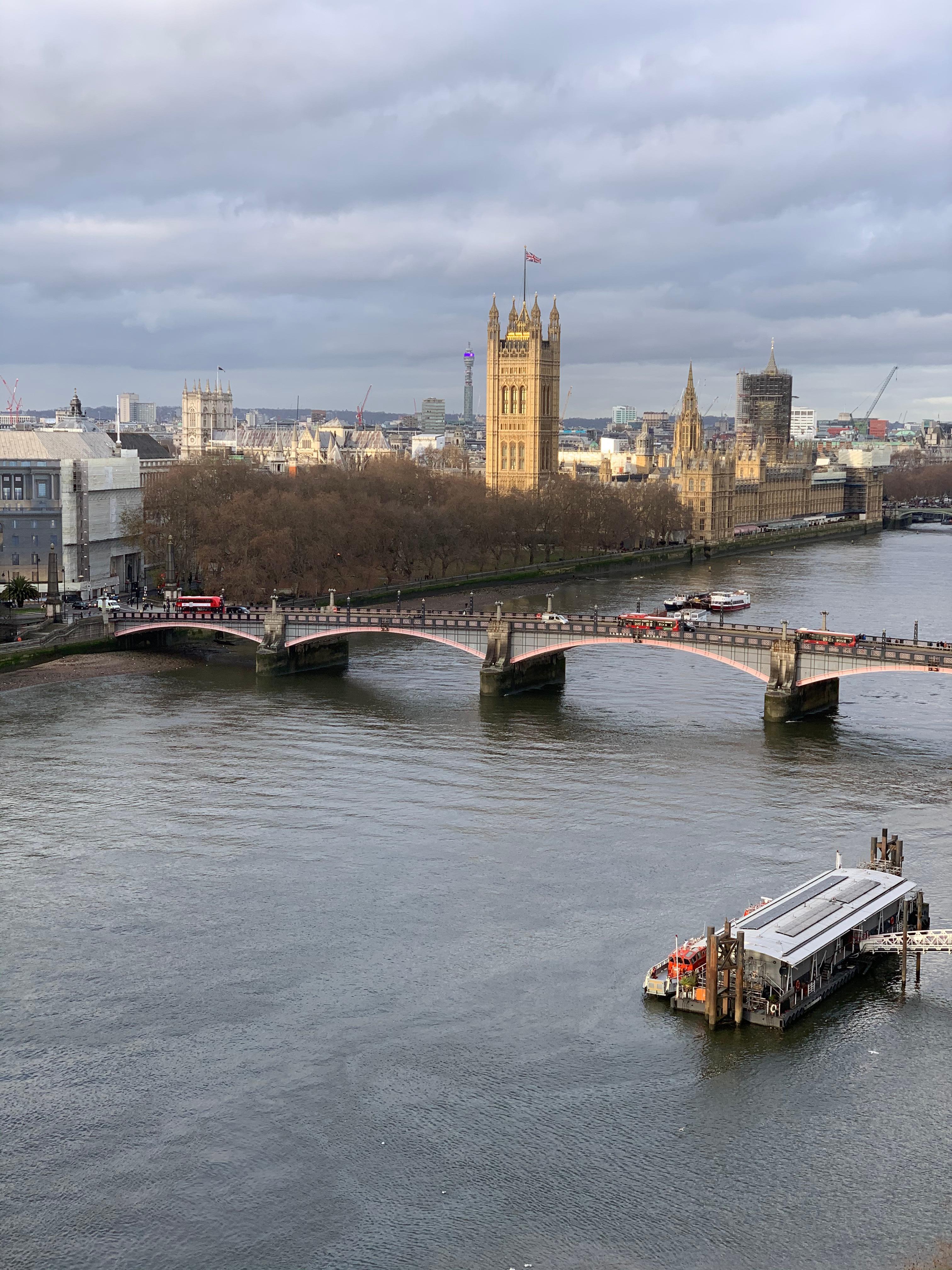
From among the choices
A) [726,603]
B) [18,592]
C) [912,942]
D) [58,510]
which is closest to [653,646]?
[912,942]

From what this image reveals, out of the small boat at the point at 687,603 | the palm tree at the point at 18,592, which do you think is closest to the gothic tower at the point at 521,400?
→ the small boat at the point at 687,603

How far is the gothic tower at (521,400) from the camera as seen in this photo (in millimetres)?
A: 151125

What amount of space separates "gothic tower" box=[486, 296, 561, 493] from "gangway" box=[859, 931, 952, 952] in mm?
118900

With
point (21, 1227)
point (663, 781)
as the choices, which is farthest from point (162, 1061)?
point (663, 781)

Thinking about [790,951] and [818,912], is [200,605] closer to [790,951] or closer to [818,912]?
[818,912]

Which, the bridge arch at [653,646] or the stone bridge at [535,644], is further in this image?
the bridge arch at [653,646]

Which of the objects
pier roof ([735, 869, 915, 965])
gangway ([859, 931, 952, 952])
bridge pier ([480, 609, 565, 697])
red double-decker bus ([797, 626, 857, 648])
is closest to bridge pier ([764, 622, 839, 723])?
red double-decker bus ([797, 626, 857, 648])

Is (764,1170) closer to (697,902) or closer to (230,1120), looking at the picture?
(230,1120)

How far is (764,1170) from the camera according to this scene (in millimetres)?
25609

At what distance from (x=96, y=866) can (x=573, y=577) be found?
78.2 meters

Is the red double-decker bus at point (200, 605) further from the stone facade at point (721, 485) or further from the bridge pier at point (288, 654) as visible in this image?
the stone facade at point (721, 485)

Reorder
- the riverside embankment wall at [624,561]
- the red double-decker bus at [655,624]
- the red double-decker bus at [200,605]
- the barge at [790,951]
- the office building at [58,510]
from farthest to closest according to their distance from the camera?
the riverside embankment wall at [624,561] < the office building at [58,510] < the red double-decker bus at [200,605] < the red double-decker bus at [655,624] < the barge at [790,951]

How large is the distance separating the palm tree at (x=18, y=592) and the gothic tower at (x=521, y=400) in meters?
77.3

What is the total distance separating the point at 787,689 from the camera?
56.5 meters
